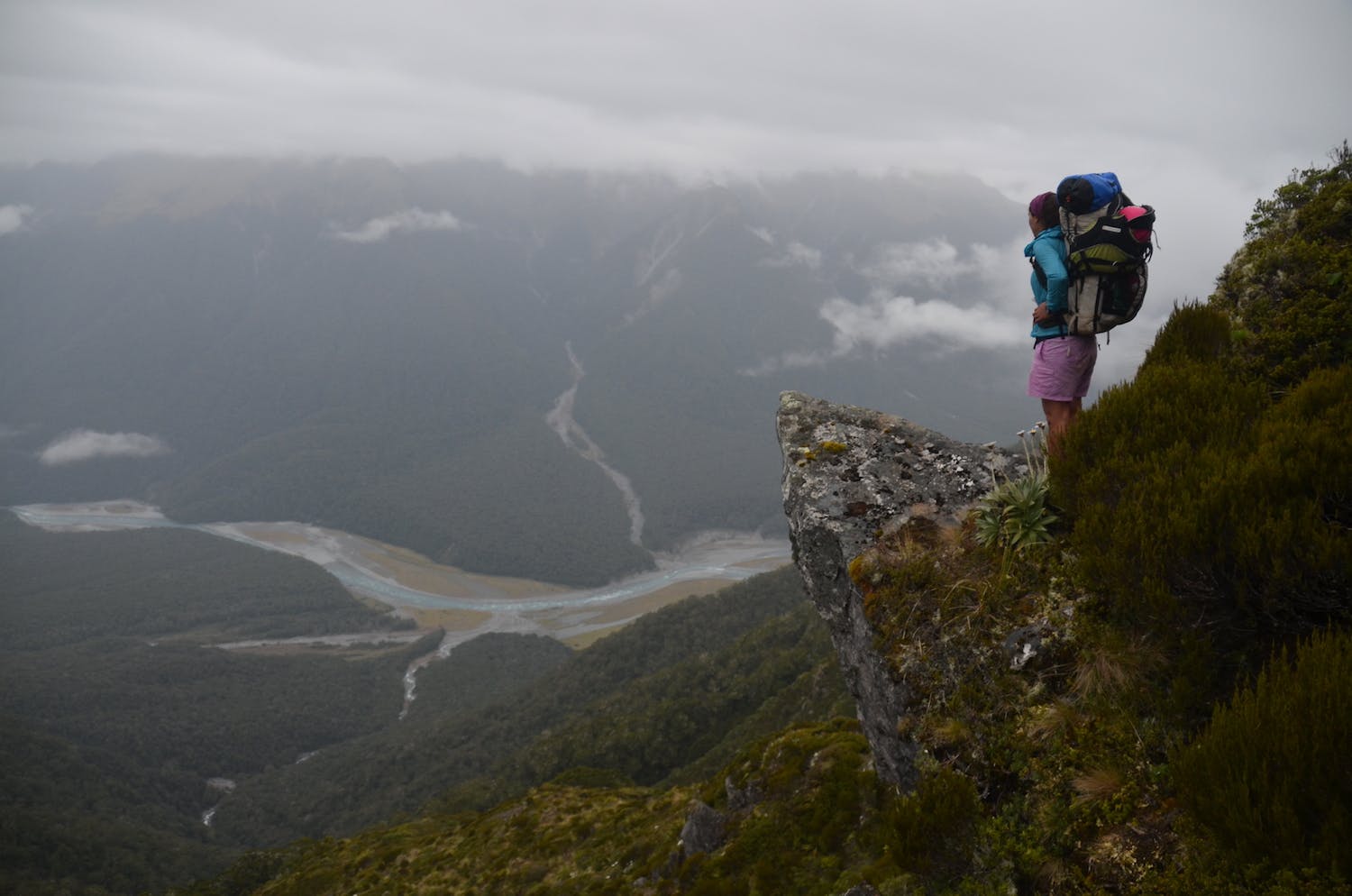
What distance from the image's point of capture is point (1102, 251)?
20.7 ft

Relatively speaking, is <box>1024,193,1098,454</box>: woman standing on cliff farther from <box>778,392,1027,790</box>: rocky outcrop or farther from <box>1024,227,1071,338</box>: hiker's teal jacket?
<box>778,392,1027,790</box>: rocky outcrop

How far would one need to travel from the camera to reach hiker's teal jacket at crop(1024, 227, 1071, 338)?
6.61 metres

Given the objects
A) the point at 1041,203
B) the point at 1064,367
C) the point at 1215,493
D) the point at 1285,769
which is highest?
the point at 1041,203

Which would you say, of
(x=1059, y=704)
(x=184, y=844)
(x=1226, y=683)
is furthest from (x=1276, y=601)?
(x=184, y=844)

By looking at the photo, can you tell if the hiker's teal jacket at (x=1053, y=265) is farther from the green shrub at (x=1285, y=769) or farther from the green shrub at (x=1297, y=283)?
the green shrub at (x=1285, y=769)

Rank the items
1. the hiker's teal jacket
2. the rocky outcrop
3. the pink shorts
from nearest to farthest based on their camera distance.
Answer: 1. the hiker's teal jacket
2. the pink shorts
3. the rocky outcrop

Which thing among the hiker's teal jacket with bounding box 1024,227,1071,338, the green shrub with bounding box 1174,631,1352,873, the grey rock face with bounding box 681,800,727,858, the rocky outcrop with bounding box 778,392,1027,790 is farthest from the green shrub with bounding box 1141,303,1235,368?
the grey rock face with bounding box 681,800,727,858

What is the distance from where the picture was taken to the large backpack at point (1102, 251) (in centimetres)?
627

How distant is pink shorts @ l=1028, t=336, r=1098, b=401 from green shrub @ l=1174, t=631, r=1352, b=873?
4010 mm

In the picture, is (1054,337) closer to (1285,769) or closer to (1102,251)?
(1102,251)

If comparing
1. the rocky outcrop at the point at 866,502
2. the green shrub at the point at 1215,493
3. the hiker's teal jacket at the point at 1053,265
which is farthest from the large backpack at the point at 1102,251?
the rocky outcrop at the point at 866,502

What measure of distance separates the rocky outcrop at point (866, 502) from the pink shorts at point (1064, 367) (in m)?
1.01

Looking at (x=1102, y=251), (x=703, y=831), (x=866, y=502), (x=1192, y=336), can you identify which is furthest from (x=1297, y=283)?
(x=703, y=831)

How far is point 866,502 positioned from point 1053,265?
3.14 metres
